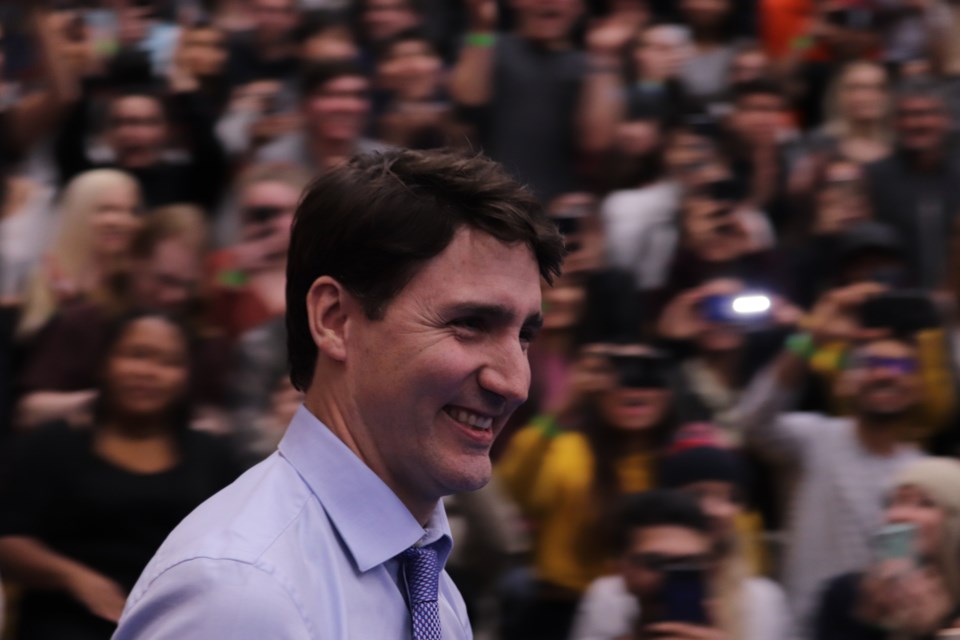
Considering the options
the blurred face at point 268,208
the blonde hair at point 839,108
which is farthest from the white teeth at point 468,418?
the blonde hair at point 839,108

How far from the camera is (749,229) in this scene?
248 inches

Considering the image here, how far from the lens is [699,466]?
4594 millimetres

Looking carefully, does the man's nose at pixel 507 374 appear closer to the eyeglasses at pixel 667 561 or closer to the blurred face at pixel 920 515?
the eyeglasses at pixel 667 561

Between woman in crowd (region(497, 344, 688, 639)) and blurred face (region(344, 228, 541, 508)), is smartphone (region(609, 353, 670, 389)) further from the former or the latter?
blurred face (region(344, 228, 541, 508))

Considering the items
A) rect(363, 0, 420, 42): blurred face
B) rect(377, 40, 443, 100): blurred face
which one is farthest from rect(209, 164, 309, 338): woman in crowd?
rect(363, 0, 420, 42): blurred face

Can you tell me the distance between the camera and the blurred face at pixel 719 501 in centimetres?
444

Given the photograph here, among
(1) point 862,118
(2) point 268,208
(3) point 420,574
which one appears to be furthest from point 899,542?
(1) point 862,118

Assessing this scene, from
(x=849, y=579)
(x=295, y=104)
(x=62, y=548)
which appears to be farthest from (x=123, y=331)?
(x=295, y=104)

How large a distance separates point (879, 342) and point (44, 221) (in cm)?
322

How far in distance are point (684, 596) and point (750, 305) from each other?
199 centimetres

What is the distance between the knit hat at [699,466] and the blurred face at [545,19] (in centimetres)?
293

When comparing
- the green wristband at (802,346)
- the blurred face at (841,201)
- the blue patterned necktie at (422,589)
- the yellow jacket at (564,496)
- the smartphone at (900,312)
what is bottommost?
the yellow jacket at (564,496)

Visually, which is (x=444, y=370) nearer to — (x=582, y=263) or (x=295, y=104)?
(x=582, y=263)

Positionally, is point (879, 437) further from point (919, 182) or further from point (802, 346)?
point (919, 182)
